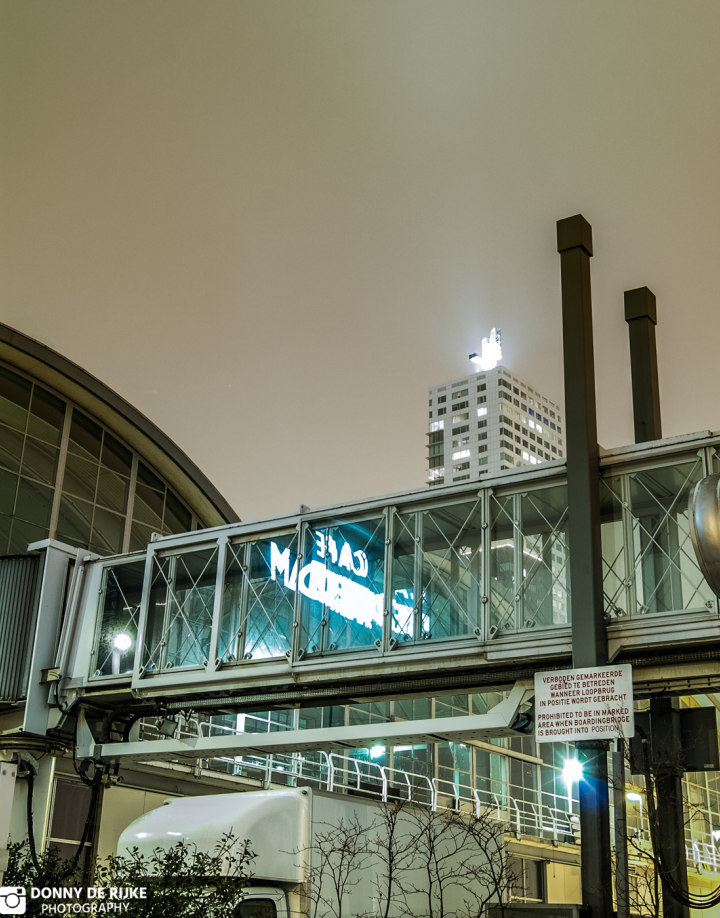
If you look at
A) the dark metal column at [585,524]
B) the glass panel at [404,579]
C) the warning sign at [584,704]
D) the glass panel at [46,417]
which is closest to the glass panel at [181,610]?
the glass panel at [404,579]

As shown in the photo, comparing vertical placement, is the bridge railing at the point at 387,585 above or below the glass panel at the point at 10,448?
below

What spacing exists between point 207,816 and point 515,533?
6214 mm

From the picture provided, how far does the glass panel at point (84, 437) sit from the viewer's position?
33469 millimetres

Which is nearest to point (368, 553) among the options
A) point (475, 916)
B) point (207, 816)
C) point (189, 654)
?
point (189, 654)

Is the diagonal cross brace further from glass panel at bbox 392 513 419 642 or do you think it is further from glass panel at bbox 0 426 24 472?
glass panel at bbox 0 426 24 472

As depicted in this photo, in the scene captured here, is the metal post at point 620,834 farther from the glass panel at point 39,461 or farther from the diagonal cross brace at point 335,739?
the glass panel at point 39,461

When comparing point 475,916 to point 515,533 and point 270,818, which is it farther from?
point 515,533

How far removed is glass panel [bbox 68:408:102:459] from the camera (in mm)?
33469

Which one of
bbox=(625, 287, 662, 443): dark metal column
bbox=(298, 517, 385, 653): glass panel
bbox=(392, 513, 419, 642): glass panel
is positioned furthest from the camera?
bbox=(625, 287, 662, 443): dark metal column

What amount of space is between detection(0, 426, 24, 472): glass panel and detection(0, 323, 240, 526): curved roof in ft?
8.69

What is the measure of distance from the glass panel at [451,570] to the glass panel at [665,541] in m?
2.52

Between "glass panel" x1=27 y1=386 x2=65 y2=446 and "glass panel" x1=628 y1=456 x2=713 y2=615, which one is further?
"glass panel" x1=27 y1=386 x2=65 y2=446

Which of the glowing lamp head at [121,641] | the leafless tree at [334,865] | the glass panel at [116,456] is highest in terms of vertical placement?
the glass panel at [116,456]

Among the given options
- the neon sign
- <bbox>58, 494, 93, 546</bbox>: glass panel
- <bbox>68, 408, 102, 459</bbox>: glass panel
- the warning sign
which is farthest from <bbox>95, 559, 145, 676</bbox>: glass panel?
<bbox>68, 408, 102, 459</bbox>: glass panel
